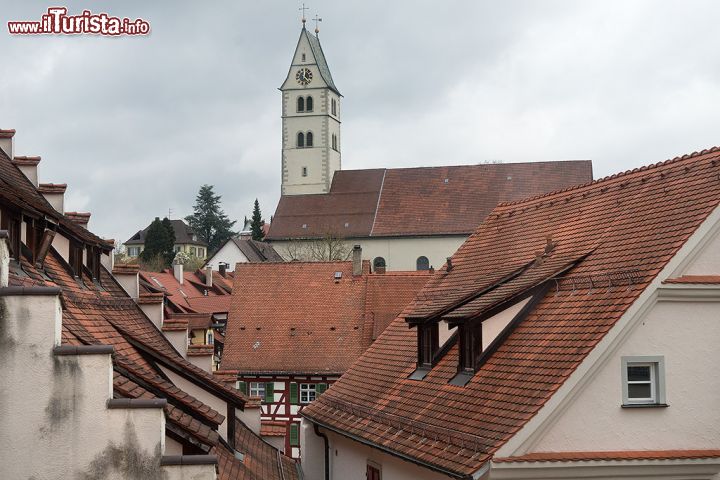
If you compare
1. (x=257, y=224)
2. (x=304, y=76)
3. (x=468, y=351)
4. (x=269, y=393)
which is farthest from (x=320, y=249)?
(x=468, y=351)

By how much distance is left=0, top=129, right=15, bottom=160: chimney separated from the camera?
15461 mm

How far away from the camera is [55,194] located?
53.6 ft

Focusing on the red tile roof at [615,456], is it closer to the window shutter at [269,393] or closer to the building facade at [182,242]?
the window shutter at [269,393]

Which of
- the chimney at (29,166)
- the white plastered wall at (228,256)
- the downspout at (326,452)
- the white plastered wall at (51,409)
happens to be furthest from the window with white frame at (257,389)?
the white plastered wall at (228,256)

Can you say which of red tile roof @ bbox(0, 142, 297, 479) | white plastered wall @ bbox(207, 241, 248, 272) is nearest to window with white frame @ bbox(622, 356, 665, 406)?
red tile roof @ bbox(0, 142, 297, 479)

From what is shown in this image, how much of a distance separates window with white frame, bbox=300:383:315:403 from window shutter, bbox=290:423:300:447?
106 centimetres

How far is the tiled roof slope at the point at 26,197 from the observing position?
10.8 m

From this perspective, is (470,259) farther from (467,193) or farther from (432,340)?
(467,193)

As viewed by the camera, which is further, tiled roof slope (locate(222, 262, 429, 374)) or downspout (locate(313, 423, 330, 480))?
tiled roof slope (locate(222, 262, 429, 374))

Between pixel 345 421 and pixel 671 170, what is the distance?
656 cm

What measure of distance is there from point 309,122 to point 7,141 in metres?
85.4

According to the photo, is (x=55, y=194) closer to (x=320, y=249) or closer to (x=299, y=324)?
(x=299, y=324)

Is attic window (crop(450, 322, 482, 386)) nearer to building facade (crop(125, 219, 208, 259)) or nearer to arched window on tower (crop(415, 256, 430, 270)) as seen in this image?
arched window on tower (crop(415, 256, 430, 270))

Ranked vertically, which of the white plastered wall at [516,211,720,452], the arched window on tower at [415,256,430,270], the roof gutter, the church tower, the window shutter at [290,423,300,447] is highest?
the church tower
